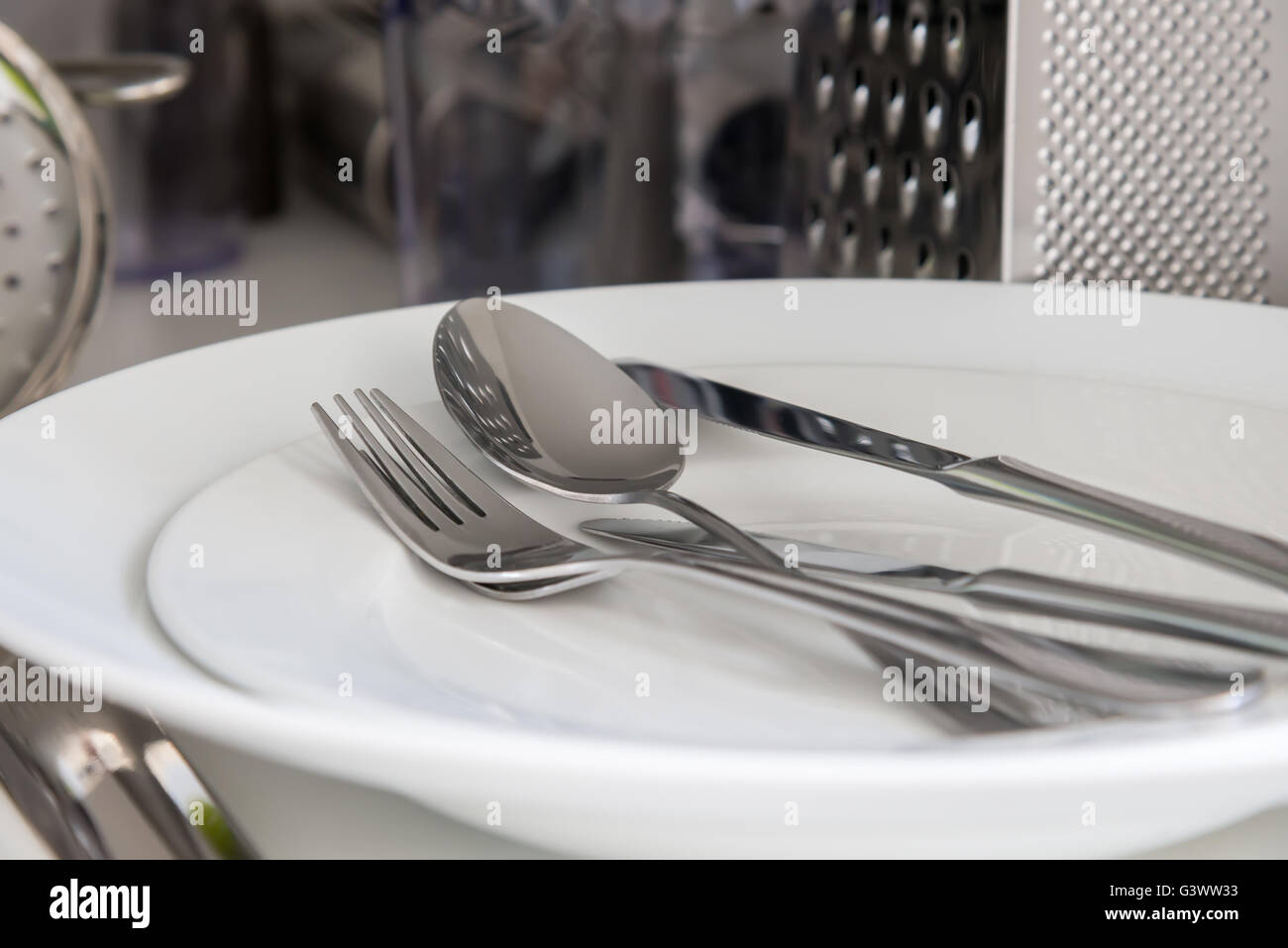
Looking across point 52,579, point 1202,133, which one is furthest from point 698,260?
point 52,579

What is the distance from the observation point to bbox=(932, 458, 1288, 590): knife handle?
158 millimetres

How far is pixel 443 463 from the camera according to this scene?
206 millimetres

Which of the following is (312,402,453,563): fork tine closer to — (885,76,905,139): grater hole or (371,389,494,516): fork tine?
(371,389,494,516): fork tine

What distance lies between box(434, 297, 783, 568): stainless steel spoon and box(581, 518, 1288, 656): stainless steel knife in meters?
0.02

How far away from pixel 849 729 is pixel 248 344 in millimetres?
166

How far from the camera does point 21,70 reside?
38cm

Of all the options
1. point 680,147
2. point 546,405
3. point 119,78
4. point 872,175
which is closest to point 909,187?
point 872,175

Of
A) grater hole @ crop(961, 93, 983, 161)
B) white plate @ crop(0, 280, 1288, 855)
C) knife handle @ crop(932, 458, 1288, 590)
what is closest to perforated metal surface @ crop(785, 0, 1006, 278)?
grater hole @ crop(961, 93, 983, 161)

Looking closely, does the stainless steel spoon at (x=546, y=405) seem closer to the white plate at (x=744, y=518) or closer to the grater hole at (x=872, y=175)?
the white plate at (x=744, y=518)

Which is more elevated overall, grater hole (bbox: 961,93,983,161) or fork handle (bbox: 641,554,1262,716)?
grater hole (bbox: 961,93,983,161)

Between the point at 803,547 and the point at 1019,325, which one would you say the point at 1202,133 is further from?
the point at 803,547

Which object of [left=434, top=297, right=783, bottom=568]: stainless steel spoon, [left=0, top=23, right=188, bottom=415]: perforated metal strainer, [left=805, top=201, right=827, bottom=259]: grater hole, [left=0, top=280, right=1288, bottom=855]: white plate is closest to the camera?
[left=0, top=280, right=1288, bottom=855]: white plate

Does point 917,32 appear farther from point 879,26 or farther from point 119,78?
point 119,78
